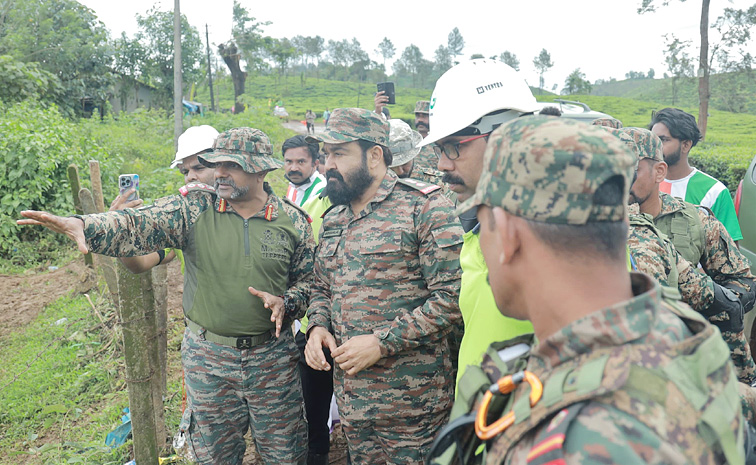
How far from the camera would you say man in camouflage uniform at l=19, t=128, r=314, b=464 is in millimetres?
2750

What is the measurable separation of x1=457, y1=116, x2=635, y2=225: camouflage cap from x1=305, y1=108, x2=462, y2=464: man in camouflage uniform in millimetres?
1302

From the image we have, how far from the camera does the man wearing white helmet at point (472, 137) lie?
5.53 feet

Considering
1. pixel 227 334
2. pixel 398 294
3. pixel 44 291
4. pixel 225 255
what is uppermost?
pixel 225 255

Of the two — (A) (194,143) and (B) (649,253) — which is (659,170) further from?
(A) (194,143)

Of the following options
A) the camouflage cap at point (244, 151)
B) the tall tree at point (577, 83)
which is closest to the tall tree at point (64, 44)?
the camouflage cap at point (244, 151)

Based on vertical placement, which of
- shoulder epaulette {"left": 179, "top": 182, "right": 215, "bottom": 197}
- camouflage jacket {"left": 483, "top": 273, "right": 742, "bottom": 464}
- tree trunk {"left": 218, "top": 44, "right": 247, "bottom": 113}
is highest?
tree trunk {"left": 218, "top": 44, "right": 247, "bottom": 113}

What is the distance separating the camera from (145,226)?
101 inches

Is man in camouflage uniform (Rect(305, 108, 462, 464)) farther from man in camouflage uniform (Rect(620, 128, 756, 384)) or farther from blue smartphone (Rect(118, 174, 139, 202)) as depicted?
blue smartphone (Rect(118, 174, 139, 202))

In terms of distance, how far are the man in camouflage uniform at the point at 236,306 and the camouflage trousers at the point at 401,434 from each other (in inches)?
23.2

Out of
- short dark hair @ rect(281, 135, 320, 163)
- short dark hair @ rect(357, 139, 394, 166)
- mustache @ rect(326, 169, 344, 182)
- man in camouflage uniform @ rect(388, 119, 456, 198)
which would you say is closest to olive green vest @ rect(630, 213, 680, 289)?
short dark hair @ rect(357, 139, 394, 166)

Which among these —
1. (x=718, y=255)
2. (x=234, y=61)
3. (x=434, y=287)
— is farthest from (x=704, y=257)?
(x=234, y=61)

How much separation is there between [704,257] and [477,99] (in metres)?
1.36

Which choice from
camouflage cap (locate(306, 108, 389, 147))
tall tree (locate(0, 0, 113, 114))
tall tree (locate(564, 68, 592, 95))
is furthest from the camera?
tall tree (locate(564, 68, 592, 95))

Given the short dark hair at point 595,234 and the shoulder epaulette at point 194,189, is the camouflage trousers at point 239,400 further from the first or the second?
the short dark hair at point 595,234
